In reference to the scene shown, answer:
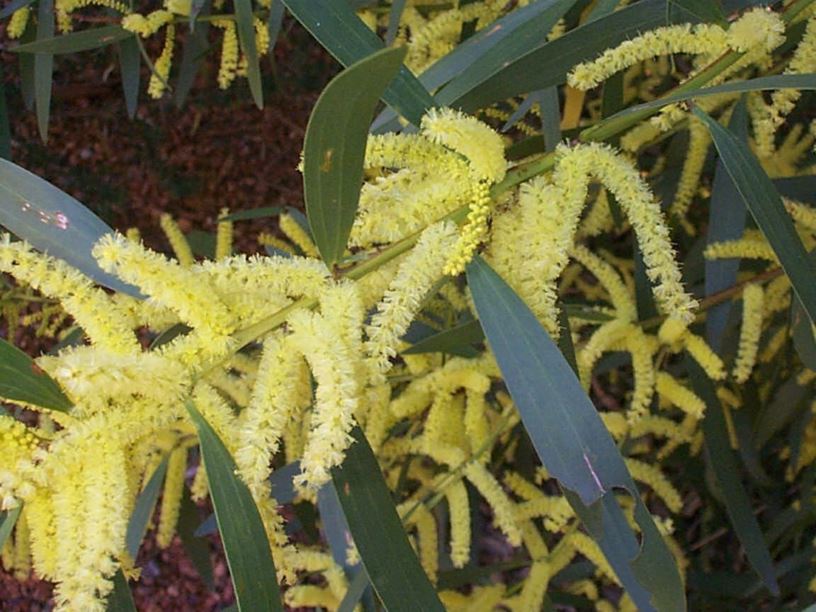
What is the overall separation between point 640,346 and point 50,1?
49.2 inches

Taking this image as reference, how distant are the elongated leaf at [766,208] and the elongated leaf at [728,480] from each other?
640mm

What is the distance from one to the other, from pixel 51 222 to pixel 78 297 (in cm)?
18

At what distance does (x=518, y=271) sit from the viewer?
897 mm

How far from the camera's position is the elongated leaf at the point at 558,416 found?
0.83 metres

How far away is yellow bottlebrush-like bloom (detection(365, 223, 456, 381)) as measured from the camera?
76 cm

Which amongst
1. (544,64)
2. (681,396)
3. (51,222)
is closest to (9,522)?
Result: (51,222)

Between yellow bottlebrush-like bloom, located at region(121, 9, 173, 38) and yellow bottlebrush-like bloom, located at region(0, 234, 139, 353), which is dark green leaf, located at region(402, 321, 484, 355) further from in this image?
yellow bottlebrush-like bloom, located at region(121, 9, 173, 38)

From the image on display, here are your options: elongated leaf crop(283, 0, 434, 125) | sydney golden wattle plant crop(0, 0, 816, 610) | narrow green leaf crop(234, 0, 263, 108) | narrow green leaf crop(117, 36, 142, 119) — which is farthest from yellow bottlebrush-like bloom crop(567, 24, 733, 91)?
narrow green leaf crop(117, 36, 142, 119)

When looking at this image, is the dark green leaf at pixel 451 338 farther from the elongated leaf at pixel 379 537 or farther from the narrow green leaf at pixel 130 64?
the narrow green leaf at pixel 130 64

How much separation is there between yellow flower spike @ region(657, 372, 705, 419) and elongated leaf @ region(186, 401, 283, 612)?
82 centimetres

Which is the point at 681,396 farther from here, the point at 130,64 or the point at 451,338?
the point at 130,64

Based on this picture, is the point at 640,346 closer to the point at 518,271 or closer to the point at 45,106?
the point at 518,271

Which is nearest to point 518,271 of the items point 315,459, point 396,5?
point 315,459

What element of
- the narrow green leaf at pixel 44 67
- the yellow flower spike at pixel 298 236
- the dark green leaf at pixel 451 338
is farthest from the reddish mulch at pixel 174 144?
the dark green leaf at pixel 451 338
